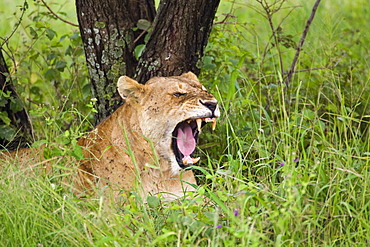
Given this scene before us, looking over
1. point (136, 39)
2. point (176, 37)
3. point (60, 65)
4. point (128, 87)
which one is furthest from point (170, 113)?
point (60, 65)

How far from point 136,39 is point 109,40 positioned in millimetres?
196

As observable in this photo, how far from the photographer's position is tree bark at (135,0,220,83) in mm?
4051

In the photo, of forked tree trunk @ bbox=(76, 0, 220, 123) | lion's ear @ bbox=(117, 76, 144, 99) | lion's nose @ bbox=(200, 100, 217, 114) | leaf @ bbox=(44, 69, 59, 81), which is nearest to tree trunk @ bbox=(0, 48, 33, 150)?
leaf @ bbox=(44, 69, 59, 81)

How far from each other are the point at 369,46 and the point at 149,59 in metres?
3.09

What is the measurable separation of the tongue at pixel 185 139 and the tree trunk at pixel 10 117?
1415mm

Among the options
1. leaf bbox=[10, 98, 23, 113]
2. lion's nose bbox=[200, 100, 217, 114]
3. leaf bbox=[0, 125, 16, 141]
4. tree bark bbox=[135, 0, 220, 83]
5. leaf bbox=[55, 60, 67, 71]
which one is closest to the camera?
lion's nose bbox=[200, 100, 217, 114]

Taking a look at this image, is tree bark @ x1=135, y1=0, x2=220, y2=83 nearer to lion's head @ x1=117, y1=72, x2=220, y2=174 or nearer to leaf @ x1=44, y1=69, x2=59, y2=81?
lion's head @ x1=117, y1=72, x2=220, y2=174

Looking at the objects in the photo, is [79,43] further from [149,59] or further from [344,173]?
[344,173]

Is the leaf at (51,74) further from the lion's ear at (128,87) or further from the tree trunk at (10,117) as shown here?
the lion's ear at (128,87)

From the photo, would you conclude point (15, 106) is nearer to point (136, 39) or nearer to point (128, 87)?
point (136, 39)

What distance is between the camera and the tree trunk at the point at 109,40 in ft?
14.0

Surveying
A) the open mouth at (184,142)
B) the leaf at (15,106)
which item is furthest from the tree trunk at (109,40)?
the open mouth at (184,142)

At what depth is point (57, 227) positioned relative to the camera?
110 inches

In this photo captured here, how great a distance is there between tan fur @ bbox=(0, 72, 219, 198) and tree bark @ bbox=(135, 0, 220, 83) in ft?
1.83
